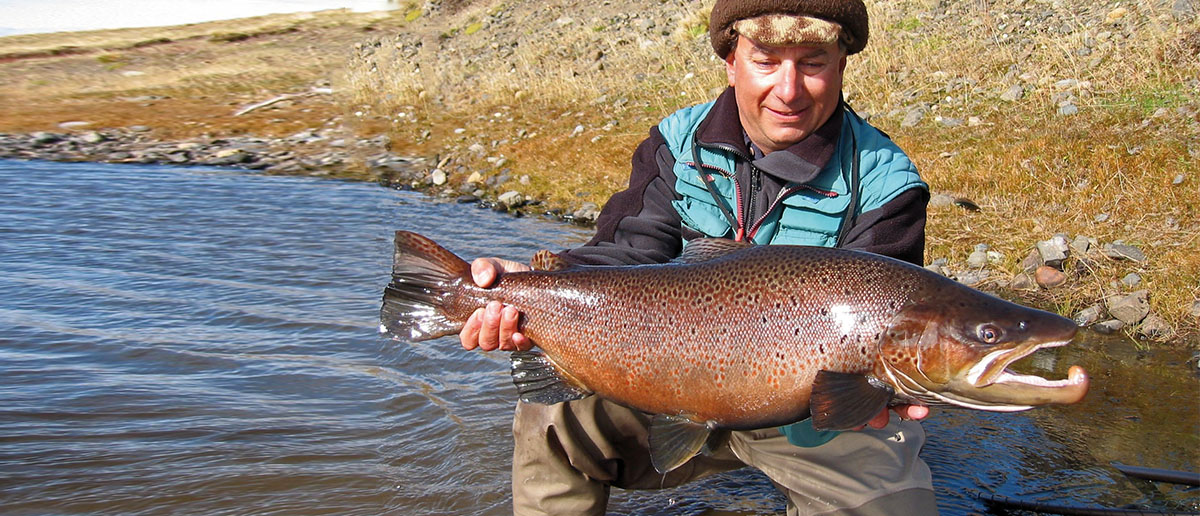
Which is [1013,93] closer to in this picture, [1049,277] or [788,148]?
[1049,277]

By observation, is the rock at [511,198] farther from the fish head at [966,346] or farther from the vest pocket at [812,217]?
the fish head at [966,346]

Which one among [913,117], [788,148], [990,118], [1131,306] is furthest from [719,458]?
[913,117]

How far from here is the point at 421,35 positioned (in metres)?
26.1

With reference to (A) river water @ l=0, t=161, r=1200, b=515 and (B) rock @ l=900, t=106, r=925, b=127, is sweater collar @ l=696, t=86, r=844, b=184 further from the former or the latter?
(B) rock @ l=900, t=106, r=925, b=127

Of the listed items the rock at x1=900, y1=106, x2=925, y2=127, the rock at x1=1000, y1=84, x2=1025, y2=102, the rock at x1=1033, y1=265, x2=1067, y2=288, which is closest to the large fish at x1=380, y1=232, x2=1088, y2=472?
the rock at x1=1033, y1=265, x2=1067, y2=288

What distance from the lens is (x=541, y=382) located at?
3.13 meters

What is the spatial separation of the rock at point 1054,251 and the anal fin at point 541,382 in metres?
4.46

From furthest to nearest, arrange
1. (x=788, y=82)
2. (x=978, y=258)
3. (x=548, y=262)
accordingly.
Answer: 1. (x=978, y=258)
2. (x=788, y=82)
3. (x=548, y=262)

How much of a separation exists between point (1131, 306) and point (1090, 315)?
9.1 inches

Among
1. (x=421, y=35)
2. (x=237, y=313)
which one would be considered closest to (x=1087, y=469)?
(x=237, y=313)

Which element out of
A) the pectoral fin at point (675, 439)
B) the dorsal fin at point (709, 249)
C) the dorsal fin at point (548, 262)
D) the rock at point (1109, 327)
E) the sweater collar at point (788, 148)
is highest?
the sweater collar at point (788, 148)

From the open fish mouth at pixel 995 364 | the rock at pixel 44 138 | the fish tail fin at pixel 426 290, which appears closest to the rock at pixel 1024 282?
the open fish mouth at pixel 995 364

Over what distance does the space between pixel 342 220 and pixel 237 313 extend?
11.6 ft

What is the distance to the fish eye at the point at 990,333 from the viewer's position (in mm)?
2617
